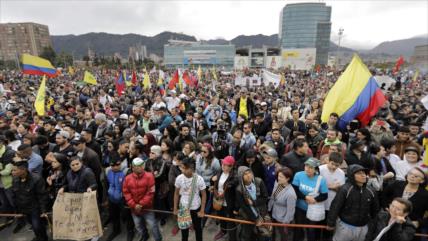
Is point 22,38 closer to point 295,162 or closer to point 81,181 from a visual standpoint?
point 81,181

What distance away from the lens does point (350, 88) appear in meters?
5.35

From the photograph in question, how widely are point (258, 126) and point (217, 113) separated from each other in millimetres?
1889

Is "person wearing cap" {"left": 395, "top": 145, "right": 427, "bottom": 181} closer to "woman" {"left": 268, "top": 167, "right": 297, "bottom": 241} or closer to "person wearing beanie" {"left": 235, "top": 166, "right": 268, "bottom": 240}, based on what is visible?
"woman" {"left": 268, "top": 167, "right": 297, "bottom": 241}

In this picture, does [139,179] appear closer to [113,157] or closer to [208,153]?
[113,157]

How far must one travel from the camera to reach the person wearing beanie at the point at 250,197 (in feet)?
11.9

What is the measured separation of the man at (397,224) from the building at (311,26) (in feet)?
368

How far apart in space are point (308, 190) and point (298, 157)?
28.7 inches

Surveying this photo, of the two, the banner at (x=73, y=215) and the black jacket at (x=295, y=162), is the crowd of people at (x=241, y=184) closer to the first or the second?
the black jacket at (x=295, y=162)

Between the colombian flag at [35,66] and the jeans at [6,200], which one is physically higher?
the colombian flag at [35,66]

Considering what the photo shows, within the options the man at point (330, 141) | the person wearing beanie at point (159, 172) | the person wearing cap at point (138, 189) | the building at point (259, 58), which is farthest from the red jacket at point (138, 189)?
the building at point (259, 58)

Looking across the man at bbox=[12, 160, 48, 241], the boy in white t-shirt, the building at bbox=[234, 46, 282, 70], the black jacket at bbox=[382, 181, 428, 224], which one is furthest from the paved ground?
the building at bbox=[234, 46, 282, 70]

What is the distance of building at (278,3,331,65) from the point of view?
10531 cm

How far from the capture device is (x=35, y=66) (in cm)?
1051

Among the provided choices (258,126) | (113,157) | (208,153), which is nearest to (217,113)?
(258,126)
